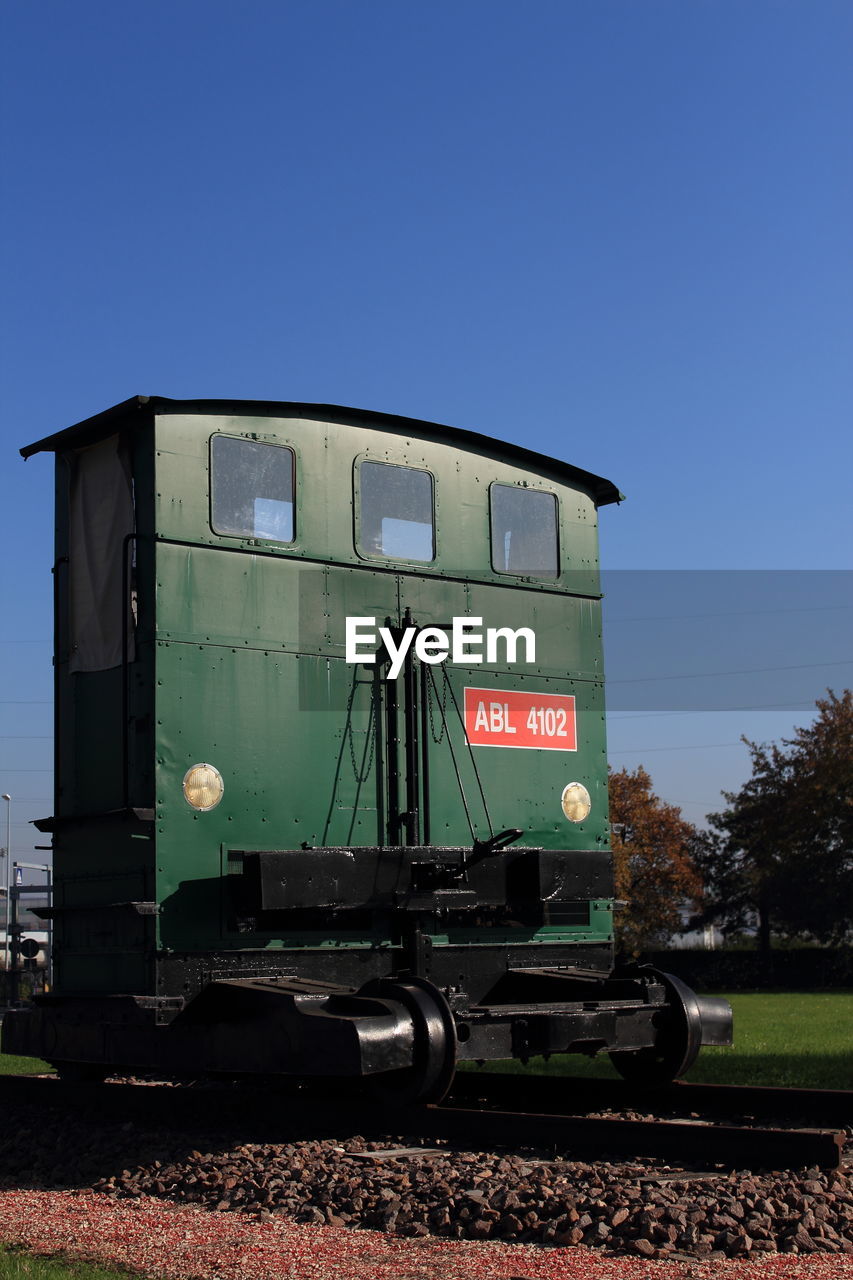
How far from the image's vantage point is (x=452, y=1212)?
6266mm

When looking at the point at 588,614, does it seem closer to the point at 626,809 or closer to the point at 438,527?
the point at 438,527

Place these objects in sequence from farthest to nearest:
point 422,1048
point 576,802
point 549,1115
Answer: point 576,802 → point 549,1115 → point 422,1048

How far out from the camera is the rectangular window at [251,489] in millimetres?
8938

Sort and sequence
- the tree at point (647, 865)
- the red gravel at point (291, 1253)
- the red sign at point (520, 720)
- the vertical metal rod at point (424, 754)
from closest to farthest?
the red gravel at point (291, 1253)
the vertical metal rod at point (424, 754)
the red sign at point (520, 720)
the tree at point (647, 865)

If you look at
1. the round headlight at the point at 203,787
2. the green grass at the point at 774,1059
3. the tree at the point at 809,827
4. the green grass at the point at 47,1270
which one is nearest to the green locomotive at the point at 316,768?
the round headlight at the point at 203,787

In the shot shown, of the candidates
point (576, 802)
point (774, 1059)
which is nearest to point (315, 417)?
point (576, 802)

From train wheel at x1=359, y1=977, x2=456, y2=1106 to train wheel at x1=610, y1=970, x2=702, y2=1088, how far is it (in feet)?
6.13

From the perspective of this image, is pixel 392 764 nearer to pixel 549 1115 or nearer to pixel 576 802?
pixel 576 802

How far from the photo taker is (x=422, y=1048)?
7633mm

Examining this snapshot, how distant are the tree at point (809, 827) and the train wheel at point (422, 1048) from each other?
41553 millimetres

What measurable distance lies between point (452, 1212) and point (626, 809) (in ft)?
178

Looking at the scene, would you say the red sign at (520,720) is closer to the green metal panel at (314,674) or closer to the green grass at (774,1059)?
the green metal panel at (314,674)

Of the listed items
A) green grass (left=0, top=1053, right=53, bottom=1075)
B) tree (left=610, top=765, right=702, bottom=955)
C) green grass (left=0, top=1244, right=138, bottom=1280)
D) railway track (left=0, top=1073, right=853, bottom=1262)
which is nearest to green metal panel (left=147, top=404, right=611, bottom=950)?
railway track (left=0, top=1073, right=853, bottom=1262)

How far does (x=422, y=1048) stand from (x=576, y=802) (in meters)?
2.97
